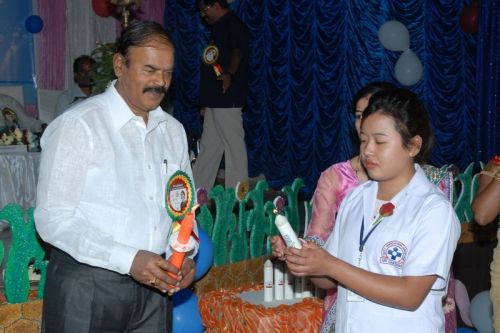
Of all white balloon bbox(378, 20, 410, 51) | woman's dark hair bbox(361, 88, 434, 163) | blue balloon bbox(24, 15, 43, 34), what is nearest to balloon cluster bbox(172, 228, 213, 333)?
woman's dark hair bbox(361, 88, 434, 163)

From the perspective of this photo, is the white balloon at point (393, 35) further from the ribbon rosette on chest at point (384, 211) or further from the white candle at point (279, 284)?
the ribbon rosette on chest at point (384, 211)

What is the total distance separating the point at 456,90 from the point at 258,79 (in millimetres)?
2080

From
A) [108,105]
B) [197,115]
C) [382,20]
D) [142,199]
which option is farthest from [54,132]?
[197,115]

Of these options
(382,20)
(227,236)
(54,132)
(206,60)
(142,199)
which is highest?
(382,20)

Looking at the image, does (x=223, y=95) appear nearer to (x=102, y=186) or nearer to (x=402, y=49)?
(x=402, y=49)

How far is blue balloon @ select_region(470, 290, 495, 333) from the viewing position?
349 centimetres

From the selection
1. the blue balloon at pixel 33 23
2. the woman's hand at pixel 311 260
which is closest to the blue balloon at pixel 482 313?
the woman's hand at pixel 311 260

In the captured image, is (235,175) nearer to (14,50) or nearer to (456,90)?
(456,90)

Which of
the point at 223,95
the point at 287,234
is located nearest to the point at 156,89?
the point at 287,234

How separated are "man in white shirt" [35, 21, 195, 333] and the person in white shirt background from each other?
435 millimetres

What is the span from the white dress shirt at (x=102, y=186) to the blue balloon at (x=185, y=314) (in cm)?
98

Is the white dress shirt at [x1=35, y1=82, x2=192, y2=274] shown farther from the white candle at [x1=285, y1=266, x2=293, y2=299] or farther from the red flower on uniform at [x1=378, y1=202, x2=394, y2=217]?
the white candle at [x1=285, y1=266, x2=293, y2=299]

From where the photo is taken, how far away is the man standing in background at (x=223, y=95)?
5.51 meters

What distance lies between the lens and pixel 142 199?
6.70 ft
